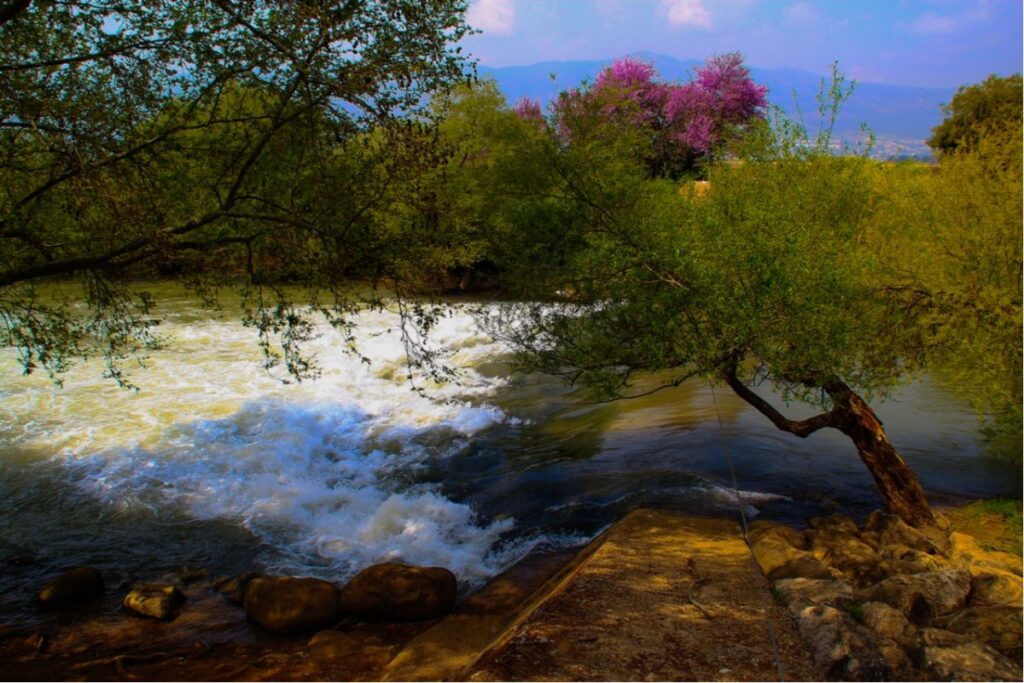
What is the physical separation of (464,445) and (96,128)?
7477mm

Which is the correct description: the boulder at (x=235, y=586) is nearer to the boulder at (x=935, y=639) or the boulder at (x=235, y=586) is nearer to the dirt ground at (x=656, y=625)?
the dirt ground at (x=656, y=625)

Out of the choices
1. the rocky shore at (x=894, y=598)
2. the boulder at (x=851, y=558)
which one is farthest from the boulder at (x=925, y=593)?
the boulder at (x=851, y=558)

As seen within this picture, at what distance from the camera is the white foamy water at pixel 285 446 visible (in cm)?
898

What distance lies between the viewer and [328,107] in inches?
Answer: 251

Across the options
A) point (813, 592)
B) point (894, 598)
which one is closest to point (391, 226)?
point (813, 592)

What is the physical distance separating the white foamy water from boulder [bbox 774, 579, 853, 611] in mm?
3118

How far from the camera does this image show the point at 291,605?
6840 mm

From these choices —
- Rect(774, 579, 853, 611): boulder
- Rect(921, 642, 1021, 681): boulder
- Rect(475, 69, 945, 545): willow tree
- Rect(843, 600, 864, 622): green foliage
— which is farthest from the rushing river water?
Rect(921, 642, 1021, 681): boulder

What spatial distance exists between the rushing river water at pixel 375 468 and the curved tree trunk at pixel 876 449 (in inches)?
39.9

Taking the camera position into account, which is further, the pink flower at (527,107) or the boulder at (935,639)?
the pink flower at (527,107)

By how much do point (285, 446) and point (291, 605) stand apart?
575 centimetres

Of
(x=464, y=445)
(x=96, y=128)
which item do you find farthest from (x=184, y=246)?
(x=464, y=445)

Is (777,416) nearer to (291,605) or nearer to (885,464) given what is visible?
(885,464)

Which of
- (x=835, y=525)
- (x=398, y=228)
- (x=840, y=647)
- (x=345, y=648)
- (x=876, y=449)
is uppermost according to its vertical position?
(x=398, y=228)
